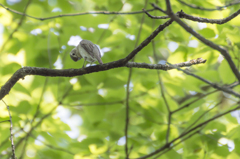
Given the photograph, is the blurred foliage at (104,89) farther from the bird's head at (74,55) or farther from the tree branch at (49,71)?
the tree branch at (49,71)

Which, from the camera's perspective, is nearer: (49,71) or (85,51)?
(49,71)

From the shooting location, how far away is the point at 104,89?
10.4 feet

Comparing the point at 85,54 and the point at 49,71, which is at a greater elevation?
the point at 85,54

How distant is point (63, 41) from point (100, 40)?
560mm

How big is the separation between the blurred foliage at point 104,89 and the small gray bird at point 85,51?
12 cm

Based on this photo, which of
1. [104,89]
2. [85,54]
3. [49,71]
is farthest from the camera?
[85,54]

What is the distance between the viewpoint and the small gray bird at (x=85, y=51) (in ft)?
10.4

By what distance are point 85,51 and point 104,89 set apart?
0.66 meters

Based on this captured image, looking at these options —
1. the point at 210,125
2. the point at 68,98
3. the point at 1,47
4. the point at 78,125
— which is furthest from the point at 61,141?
the point at 210,125

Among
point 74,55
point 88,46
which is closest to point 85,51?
point 88,46

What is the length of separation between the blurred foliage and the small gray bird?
0.39ft

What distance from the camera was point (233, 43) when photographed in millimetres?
2832

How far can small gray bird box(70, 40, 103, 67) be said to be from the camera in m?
3.16

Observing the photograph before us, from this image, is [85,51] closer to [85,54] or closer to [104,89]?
[85,54]
